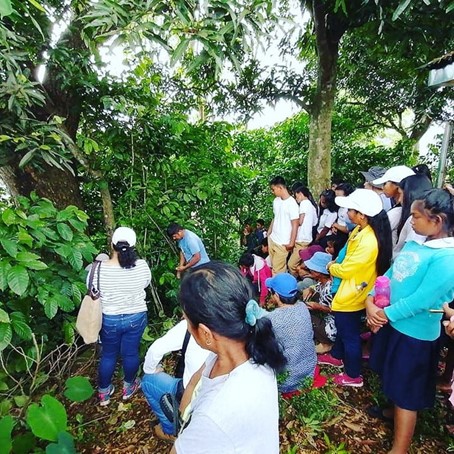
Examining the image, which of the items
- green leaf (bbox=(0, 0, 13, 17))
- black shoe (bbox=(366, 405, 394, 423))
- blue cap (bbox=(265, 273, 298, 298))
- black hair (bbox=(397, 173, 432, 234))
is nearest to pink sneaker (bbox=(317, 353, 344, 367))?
black shoe (bbox=(366, 405, 394, 423))

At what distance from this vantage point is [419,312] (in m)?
1.83

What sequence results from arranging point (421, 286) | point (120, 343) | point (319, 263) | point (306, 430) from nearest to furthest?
1. point (421, 286)
2. point (306, 430)
3. point (120, 343)
4. point (319, 263)

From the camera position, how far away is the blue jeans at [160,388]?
6.88 ft

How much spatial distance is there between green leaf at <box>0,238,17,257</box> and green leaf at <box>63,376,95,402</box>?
3.65 feet

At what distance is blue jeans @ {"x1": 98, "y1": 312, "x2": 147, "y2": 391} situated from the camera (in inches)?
105

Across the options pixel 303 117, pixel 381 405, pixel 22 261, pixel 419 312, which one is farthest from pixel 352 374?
pixel 303 117

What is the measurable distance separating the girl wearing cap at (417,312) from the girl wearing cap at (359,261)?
0.34 meters

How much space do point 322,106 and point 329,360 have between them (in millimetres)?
4475

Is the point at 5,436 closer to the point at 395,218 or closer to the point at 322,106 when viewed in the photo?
the point at 395,218

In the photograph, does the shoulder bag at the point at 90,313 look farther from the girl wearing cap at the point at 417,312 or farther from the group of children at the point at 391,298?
the girl wearing cap at the point at 417,312

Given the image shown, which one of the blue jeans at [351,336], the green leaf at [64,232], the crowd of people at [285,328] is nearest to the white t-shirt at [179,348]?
Result: the crowd of people at [285,328]

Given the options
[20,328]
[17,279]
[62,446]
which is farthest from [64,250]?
[62,446]

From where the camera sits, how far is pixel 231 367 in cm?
113

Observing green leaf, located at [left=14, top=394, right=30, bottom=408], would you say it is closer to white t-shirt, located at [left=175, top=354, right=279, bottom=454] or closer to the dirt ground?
the dirt ground
